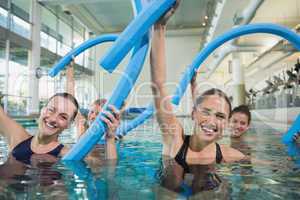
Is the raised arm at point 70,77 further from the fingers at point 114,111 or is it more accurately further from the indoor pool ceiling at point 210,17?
the indoor pool ceiling at point 210,17

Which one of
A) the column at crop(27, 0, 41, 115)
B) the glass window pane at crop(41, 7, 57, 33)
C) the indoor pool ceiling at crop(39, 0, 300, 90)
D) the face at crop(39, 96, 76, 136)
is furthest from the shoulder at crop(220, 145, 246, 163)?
the glass window pane at crop(41, 7, 57, 33)

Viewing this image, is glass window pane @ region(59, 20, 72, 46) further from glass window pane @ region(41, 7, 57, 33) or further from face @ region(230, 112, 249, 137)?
face @ region(230, 112, 249, 137)

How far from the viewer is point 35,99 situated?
10898 millimetres

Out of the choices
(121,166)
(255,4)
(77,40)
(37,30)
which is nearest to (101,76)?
(77,40)

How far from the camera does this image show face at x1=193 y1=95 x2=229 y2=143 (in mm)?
2135

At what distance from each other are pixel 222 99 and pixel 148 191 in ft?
3.16

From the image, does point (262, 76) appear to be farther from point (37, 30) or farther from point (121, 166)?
point (121, 166)

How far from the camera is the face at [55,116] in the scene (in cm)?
235

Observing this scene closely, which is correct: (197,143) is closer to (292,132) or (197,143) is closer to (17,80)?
(292,132)

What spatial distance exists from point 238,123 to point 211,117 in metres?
1.93

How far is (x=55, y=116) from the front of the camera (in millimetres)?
2342

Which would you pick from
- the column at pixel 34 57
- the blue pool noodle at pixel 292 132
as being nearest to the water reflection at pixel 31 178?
the blue pool noodle at pixel 292 132

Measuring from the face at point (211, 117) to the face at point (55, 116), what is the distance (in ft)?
3.18

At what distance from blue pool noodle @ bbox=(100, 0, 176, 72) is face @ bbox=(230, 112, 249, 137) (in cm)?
232
